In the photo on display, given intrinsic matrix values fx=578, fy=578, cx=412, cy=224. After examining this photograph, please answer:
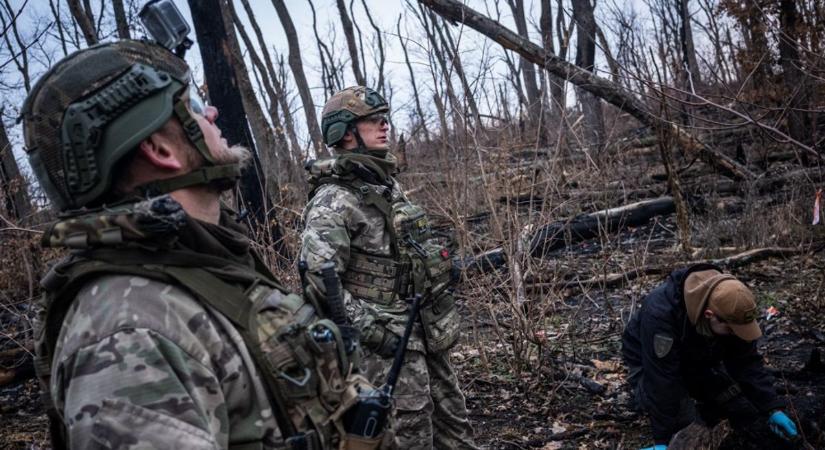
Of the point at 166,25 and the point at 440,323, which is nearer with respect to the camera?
the point at 166,25

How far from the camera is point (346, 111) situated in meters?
3.09

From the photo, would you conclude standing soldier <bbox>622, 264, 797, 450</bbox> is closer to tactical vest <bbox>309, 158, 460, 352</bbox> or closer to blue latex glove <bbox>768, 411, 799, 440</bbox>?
blue latex glove <bbox>768, 411, 799, 440</bbox>

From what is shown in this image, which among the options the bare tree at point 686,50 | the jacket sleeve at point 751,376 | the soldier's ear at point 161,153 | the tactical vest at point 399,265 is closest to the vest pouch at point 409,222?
the tactical vest at point 399,265

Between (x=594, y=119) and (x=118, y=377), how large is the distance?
1240cm

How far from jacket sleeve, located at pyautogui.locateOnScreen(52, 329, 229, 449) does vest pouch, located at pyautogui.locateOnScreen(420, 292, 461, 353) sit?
191cm

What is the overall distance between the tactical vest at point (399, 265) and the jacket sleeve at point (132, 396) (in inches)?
70.8

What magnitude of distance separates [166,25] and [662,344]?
9.91ft

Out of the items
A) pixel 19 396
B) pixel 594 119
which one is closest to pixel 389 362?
pixel 19 396

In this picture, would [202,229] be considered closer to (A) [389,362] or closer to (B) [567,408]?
(A) [389,362]

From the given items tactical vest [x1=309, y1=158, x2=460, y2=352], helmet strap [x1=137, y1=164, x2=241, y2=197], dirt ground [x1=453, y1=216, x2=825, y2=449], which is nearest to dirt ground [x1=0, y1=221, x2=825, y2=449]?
dirt ground [x1=453, y1=216, x2=825, y2=449]

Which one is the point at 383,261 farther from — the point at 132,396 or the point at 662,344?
the point at 132,396

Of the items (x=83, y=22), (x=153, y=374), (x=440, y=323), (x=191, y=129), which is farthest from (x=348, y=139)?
(x=83, y=22)

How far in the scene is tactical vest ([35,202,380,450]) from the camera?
1.17 meters

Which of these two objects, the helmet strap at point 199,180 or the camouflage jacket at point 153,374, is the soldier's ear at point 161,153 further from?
the camouflage jacket at point 153,374
